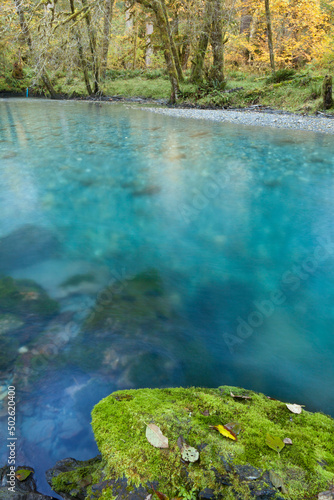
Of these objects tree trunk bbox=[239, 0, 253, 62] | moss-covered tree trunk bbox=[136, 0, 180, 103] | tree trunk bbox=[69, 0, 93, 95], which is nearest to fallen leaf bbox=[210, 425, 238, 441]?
tree trunk bbox=[69, 0, 93, 95]

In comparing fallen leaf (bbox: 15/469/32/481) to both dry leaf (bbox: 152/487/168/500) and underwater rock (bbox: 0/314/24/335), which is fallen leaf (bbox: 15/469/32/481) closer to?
dry leaf (bbox: 152/487/168/500)

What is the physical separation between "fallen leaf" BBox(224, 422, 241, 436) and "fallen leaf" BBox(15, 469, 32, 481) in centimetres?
110

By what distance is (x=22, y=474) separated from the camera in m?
1.74

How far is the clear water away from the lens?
2.38 metres

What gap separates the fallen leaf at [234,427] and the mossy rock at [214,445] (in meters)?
0.03

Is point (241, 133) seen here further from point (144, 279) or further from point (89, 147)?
point (144, 279)

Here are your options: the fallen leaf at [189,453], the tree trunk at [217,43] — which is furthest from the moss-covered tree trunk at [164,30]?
the fallen leaf at [189,453]

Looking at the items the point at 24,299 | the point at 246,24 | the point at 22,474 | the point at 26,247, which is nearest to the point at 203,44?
the point at 246,24

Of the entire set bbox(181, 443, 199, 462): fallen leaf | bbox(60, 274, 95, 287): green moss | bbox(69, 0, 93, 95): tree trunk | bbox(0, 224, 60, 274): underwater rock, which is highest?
bbox(69, 0, 93, 95): tree trunk

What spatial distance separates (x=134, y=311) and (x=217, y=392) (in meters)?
1.26

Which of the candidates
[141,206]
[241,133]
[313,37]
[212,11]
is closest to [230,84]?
[212,11]

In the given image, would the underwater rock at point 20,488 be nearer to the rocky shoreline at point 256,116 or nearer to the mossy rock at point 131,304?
the mossy rock at point 131,304

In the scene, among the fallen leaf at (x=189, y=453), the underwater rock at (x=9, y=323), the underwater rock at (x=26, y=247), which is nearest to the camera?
the fallen leaf at (x=189, y=453)

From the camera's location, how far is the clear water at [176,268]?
238 cm
